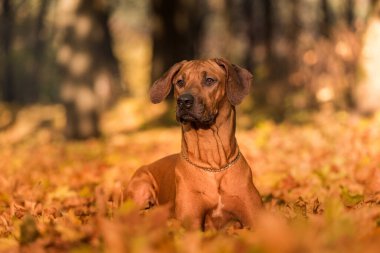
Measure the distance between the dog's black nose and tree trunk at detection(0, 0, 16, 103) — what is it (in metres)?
26.4

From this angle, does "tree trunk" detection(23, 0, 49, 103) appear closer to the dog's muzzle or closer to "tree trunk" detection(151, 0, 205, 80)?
"tree trunk" detection(151, 0, 205, 80)

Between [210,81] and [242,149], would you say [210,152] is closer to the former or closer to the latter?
[210,81]

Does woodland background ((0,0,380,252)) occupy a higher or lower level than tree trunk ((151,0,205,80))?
lower

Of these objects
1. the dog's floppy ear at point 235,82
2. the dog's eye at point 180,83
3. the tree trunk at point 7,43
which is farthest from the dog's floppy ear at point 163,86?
the tree trunk at point 7,43

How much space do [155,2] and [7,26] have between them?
18.4 m

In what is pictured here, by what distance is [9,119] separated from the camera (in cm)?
3700

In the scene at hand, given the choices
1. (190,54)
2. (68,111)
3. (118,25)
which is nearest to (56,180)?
(68,111)

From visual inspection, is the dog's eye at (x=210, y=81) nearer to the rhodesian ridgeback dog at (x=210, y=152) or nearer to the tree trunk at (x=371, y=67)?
the rhodesian ridgeback dog at (x=210, y=152)

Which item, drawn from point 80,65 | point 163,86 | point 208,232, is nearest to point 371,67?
point 163,86

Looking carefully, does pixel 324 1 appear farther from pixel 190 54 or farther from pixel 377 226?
pixel 377 226

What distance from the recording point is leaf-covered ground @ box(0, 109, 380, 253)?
10.4 ft

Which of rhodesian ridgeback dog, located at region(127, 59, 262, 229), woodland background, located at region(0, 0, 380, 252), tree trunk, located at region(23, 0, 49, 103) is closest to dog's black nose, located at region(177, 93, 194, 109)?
rhodesian ridgeback dog, located at region(127, 59, 262, 229)

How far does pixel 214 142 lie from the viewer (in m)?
5.51

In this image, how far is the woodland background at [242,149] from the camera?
134 inches
